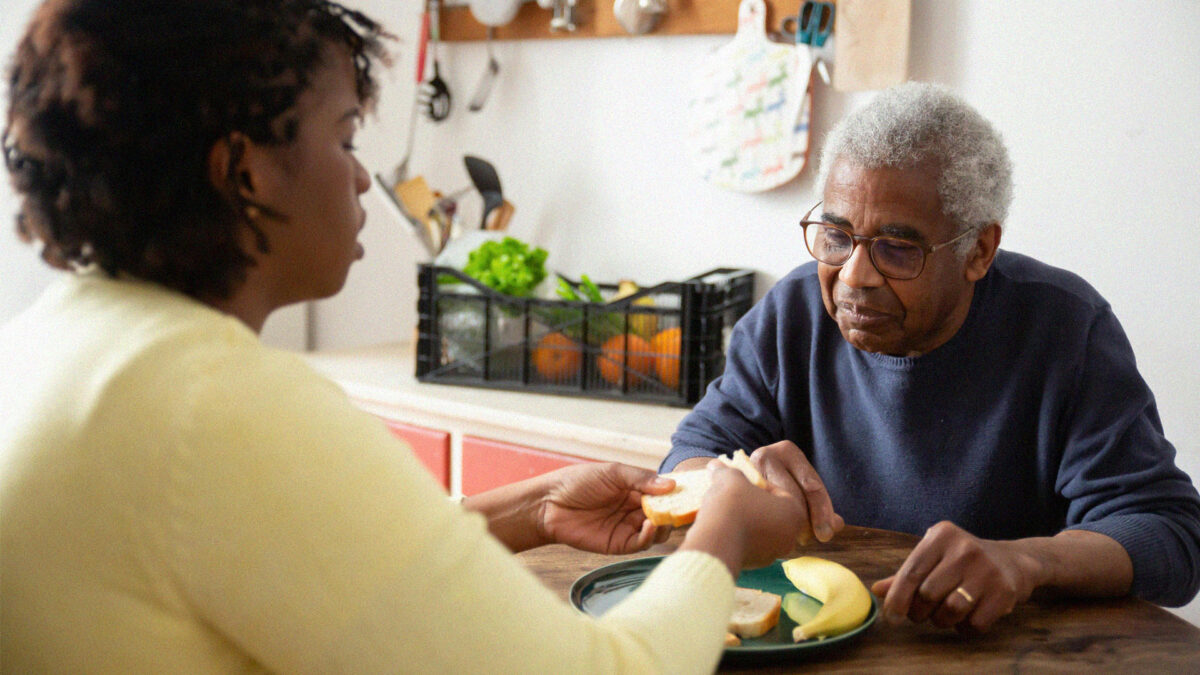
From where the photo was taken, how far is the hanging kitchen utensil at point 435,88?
3.09 meters

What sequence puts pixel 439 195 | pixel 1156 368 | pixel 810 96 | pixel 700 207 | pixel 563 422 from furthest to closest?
pixel 439 195
pixel 700 207
pixel 810 96
pixel 563 422
pixel 1156 368

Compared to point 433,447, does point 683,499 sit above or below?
above

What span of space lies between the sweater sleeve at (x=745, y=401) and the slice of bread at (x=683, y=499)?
40 cm

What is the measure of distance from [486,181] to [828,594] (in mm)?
1982

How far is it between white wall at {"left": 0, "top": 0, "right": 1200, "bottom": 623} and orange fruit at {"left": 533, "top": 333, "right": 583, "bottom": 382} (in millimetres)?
441

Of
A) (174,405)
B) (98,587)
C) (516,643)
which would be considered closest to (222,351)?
(174,405)

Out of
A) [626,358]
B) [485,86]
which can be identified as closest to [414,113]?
[485,86]

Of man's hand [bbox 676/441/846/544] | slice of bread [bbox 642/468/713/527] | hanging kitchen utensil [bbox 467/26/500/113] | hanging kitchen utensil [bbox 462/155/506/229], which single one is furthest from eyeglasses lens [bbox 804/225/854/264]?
hanging kitchen utensil [bbox 467/26/500/113]

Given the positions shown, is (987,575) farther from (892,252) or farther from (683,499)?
(892,252)

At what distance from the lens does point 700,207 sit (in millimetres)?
2697

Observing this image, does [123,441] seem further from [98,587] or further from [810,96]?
[810,96]

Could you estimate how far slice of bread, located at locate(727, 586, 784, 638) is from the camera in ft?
3.66

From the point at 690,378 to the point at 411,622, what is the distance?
65.8 inches

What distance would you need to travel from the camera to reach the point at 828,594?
46.5 inches
